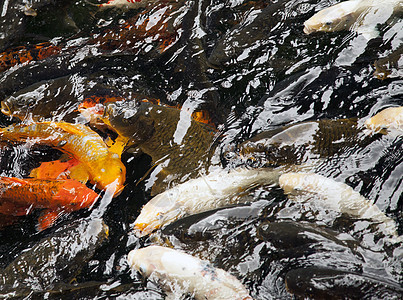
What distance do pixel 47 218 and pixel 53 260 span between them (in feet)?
1.52

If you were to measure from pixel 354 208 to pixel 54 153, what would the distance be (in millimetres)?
2557

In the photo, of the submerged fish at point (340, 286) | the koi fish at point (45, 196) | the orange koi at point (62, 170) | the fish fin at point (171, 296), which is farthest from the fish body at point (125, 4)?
the submerged fish at point (340, 286)

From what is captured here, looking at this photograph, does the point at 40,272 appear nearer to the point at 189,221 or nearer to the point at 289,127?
the point at 189,221

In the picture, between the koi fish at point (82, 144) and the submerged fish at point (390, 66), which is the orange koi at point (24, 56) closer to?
the koi fish at point (82, 144)

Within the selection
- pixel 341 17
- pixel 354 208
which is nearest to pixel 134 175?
pixel 354 208

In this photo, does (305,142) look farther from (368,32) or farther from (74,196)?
(74,196)

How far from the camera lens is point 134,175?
11.4 ft

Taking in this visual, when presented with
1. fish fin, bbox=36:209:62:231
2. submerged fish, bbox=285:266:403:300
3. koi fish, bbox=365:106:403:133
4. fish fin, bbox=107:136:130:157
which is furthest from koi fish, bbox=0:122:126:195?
koi fish, bbox=365:106:403:133

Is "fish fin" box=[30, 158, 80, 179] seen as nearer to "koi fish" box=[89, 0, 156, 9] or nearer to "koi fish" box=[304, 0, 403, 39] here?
"koi fish" box=[89, 0, 156, 9]

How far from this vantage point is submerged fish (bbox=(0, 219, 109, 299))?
2.79 m

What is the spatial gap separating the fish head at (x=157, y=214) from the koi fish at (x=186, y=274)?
0.25 metres

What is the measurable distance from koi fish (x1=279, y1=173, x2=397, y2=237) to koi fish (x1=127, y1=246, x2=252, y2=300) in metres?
0.75

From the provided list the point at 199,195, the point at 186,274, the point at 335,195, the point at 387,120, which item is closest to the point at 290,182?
the point at 335,195

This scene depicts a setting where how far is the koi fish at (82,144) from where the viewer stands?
3.35m
